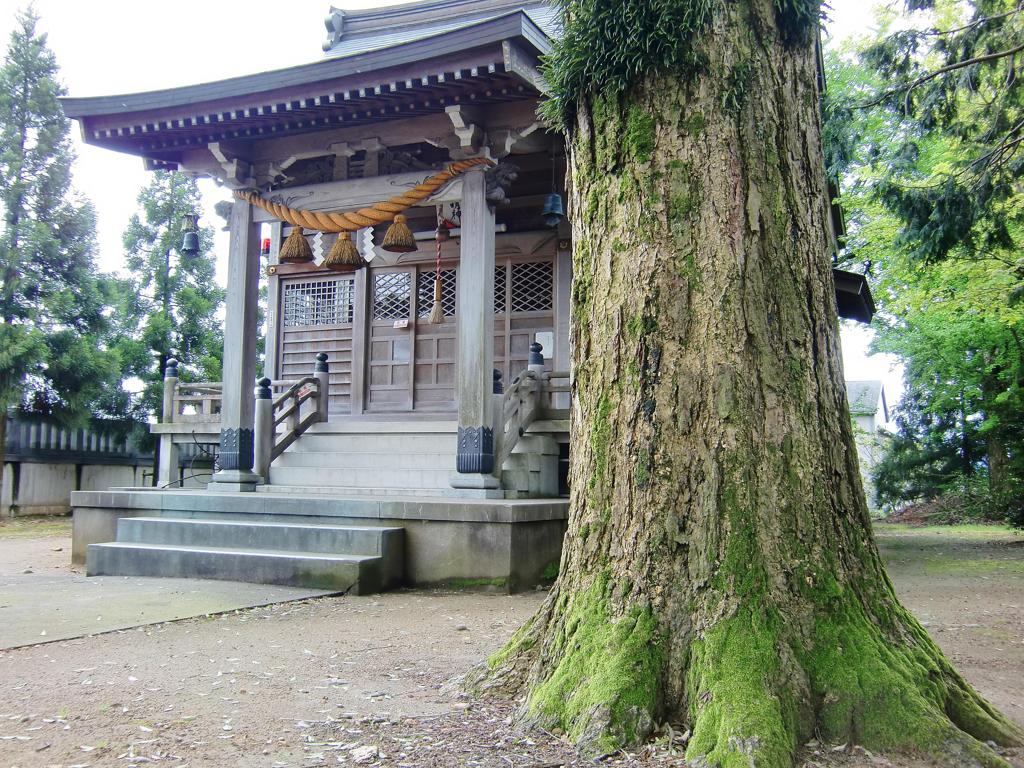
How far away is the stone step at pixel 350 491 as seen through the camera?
9398 mm

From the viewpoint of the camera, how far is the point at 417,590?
313 inches

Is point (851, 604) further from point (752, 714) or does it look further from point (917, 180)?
point (917, 180)

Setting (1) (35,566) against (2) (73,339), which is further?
(2) (73,339)

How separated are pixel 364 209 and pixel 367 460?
3.08 meters

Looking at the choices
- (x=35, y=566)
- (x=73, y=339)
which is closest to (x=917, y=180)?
(x=35, y=566)

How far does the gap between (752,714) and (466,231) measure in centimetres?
740

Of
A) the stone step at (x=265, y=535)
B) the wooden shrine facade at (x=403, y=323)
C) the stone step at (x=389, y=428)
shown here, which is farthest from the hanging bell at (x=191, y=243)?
the stone step at (x=265, y=535)

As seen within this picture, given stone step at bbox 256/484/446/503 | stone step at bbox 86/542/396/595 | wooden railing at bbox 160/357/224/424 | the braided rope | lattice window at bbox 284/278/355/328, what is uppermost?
the braided rope

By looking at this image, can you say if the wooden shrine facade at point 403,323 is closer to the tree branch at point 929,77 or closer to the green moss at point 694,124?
the tree branch at point 929,77

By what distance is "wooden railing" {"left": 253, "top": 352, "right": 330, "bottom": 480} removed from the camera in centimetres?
1044

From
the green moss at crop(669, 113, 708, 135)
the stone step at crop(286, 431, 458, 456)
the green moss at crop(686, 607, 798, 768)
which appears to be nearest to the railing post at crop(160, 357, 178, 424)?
the stone step at crop(286, 431, 458, 456)

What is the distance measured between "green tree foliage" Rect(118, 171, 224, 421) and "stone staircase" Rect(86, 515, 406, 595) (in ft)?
40.3

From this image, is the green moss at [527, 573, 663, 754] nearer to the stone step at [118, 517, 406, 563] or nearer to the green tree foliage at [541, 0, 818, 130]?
the green tree foliage at [541, 0, 818, 130]

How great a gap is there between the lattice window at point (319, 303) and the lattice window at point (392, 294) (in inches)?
18.3
